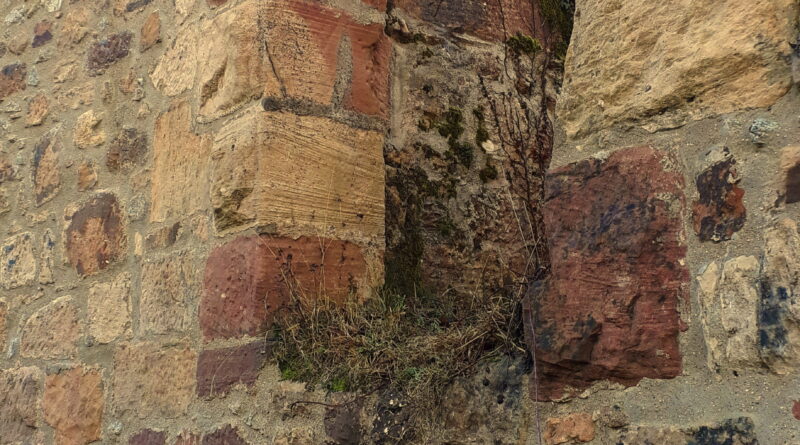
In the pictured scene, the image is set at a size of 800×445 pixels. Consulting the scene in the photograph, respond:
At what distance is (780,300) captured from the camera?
1459mm

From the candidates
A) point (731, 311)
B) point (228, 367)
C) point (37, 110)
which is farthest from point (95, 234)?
point (731, 311)

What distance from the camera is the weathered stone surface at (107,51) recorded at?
3.39m

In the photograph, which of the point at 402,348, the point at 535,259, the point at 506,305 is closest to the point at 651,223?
the point at 506,305

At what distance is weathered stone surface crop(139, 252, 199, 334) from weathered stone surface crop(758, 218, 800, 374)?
1.71 m

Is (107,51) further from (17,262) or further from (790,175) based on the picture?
(790,175)

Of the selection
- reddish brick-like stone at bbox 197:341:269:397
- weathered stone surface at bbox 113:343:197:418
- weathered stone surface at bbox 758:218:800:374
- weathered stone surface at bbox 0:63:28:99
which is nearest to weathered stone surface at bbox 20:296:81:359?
weathered stone surface at bbox 113:343:197:418

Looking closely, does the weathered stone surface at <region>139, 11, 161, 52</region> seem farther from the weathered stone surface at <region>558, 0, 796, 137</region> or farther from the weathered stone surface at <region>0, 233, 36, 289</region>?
the weathered stone surface at <region>558, 0, 796, 137</region>

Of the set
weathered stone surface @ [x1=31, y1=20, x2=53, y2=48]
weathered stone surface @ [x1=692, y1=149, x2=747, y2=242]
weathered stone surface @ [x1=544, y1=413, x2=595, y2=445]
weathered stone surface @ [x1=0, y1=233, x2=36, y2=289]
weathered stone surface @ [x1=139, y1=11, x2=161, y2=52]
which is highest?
weathered stone surface @ [x1=31, y1=20, x2=53, y2=48]

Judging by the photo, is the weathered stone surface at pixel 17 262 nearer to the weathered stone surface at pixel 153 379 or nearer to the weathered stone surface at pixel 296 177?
the weathered stone surface at pixel 153 379

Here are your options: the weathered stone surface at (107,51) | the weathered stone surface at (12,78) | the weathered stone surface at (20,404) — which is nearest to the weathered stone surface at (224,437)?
the weathered stone surface at (20,404)

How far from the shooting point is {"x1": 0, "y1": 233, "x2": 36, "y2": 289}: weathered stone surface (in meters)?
3.51

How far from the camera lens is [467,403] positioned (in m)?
2.07

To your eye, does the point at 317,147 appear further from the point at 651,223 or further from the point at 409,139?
the point at 651,223

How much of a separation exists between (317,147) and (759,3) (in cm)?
136
